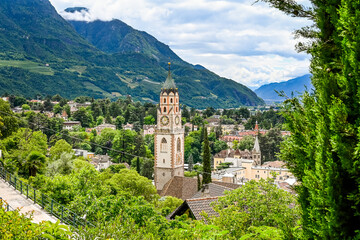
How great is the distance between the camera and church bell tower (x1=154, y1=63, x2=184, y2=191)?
3794 cm

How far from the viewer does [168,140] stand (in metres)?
38.7

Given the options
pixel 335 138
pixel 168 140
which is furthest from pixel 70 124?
pixel 335 138

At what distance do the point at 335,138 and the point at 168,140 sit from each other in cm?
3516

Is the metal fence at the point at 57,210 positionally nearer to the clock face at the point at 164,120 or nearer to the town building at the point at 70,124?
the clock face at the point at 164,120

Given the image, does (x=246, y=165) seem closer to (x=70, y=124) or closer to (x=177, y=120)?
(x=177, y=120)

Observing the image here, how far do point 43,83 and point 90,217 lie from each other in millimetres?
166745

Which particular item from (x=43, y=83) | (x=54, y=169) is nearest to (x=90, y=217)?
(x=54, y=169)

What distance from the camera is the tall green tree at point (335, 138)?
3621mm

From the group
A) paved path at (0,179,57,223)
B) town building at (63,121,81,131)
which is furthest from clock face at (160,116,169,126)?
town building at (63,121,81,131)

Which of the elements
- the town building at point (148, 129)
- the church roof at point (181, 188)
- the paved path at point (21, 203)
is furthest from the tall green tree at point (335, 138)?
the town building at point (148, 129)

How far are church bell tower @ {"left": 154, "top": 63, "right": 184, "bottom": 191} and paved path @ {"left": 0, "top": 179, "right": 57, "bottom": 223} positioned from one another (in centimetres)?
2364

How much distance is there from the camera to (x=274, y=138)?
224 feet

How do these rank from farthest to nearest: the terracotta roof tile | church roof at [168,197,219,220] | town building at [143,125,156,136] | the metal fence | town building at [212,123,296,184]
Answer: town building at [143,125,156,136] < town building at [212,123,296,184] < the terracotta roof tile < church roof at [168,197,219,220] < the metal fence

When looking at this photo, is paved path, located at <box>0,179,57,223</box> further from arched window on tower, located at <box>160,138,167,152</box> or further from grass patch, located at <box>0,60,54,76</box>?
grass patch, located at <box>0,60,54,76</box>
